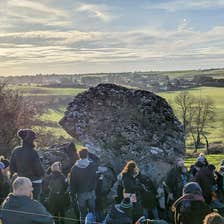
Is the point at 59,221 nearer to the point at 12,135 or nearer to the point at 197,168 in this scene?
the point at 197,168

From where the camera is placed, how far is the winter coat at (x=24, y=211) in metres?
6.41

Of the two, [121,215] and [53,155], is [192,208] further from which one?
[53,155]

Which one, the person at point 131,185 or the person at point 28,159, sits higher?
the person at point 28,159

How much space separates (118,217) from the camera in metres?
9.21

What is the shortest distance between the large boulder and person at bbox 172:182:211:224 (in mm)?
6864

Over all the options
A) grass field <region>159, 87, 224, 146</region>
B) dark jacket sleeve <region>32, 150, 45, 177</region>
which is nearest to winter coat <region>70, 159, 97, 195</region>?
dark jacket sleeve <region>32, 150, 45, 177</region>

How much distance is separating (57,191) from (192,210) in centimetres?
494

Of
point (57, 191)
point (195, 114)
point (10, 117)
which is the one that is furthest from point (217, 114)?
point (57, 191)

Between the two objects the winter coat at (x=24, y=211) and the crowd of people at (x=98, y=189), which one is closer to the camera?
the winter coat at (x=24, y=211)

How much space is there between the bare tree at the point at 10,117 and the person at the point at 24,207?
1643cm

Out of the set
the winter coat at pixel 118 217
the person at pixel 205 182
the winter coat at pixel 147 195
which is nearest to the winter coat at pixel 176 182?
the person at pixel 205 182

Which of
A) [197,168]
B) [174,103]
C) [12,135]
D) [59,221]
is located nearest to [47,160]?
[59,221]

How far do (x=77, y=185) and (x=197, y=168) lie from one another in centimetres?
425

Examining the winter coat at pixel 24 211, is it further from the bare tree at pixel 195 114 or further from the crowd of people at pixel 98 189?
the bare tree at pixel 195 114
